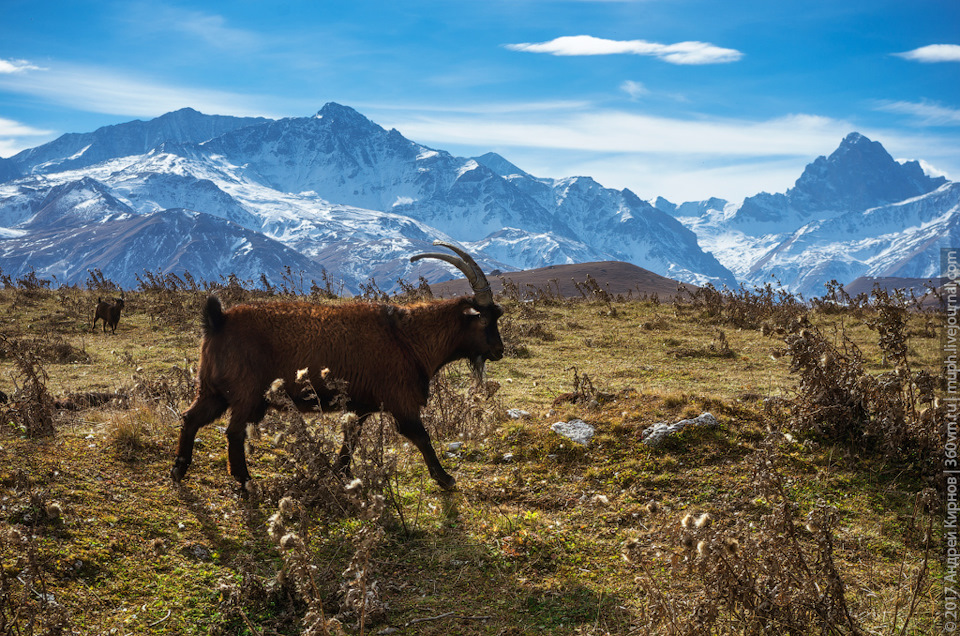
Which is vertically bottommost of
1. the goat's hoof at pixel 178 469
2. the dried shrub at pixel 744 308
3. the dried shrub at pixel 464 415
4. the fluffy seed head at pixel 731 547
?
the goat's hoof at pixel 178 469

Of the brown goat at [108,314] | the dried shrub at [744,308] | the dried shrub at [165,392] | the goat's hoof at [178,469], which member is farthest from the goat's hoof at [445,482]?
the brown goat at [108,314]

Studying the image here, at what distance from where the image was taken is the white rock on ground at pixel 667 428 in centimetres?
742

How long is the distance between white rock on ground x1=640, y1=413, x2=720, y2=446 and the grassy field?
0.11 meters

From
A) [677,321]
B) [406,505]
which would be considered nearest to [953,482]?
[406,505]

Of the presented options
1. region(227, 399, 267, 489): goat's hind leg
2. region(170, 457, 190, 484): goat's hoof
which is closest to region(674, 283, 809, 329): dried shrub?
region(227, 399, 267, 489): goat's hind leg

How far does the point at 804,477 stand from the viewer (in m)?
6.67

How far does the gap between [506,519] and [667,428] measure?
247 centimetres

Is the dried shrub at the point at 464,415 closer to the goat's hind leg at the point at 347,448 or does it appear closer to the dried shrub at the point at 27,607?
the goat's hind leg at the point at 347,448

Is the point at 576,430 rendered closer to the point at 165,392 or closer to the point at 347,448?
the point at 347,448

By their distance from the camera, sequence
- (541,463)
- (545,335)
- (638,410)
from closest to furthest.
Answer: (541,463) → (638,410) → (545,335)

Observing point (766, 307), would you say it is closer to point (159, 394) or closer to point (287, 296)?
point (287, 296)

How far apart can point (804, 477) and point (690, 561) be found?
3.82 metres

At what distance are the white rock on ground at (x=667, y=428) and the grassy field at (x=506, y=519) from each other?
11cm

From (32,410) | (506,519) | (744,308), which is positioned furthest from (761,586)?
(744,308)
